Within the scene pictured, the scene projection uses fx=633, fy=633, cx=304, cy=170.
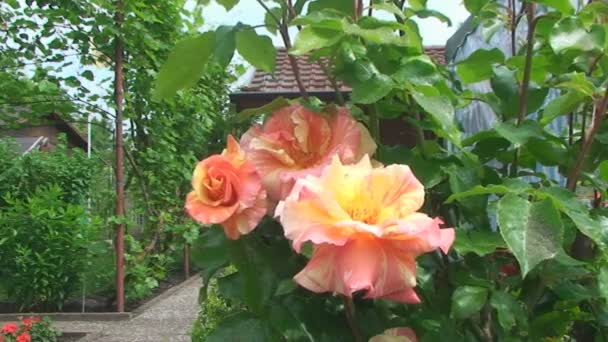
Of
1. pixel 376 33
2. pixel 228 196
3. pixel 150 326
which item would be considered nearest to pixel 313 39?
pixel 376 33

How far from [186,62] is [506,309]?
455 mm

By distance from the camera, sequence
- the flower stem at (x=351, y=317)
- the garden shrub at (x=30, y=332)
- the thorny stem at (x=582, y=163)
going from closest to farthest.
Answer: the flower stem at (x=351, y=317) → the thorny stem at (x=582, y=163) → the garden shrub at (x=30, y=332)

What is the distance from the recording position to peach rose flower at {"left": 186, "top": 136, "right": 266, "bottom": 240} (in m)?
0.62

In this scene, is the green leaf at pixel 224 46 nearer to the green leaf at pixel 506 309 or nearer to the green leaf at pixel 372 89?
the green leaf at pixel 372 89

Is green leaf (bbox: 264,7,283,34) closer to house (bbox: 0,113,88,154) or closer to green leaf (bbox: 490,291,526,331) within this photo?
green leaf (bbox: 490,291,526,331)

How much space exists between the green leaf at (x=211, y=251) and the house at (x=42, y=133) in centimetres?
589

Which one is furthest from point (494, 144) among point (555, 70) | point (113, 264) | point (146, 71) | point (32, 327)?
point (113, 264)

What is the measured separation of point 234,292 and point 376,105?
0.27m

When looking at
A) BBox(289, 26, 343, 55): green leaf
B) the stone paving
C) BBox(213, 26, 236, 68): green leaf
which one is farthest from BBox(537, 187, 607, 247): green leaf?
the stone paving

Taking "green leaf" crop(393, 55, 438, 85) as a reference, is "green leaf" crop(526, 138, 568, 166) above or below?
below

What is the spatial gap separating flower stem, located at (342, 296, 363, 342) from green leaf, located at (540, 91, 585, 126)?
0.34m

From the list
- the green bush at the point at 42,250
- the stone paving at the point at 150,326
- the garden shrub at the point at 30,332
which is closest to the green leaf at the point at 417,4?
the garden shrub at the point at 30,332

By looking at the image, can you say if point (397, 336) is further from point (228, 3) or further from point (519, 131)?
point (228, 3)

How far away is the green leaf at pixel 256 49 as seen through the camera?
741mm
